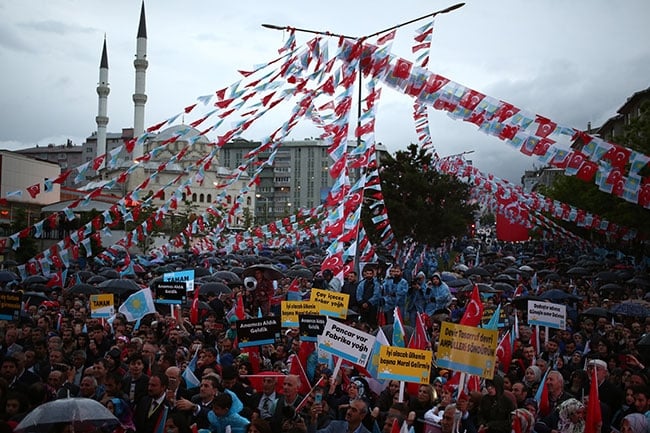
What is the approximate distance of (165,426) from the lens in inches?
262

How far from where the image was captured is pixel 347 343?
855 centimetres

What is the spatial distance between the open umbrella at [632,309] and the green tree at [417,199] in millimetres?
19974

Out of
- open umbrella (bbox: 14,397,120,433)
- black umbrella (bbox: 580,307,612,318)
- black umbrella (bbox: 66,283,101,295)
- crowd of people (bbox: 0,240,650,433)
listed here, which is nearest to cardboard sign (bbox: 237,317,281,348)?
crowd of people (bbox: 0,240,650,433)

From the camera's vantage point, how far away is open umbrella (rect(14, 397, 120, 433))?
213 inches

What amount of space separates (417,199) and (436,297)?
2179 centimetres

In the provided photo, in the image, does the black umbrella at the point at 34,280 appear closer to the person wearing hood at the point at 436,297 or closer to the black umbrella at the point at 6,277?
the black umbrella at the point at 6,277

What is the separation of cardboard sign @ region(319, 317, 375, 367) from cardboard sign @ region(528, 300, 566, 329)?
457cm

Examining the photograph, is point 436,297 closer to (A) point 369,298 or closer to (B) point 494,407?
(A) point 369,298

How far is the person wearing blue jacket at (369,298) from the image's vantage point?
13.8 m

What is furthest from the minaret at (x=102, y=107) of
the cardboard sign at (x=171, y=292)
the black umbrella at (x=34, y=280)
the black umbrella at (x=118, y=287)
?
the cardboard sign at (x=171, y=292)

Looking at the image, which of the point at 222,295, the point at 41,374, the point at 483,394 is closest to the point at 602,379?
the point at 483,394

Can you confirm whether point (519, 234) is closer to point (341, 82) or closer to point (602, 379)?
point (341, 82)

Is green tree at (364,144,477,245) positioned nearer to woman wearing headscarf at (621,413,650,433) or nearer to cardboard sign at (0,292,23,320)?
cardboard sign at (0,292,23,320)

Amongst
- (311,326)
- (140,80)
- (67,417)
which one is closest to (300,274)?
(311,326)
